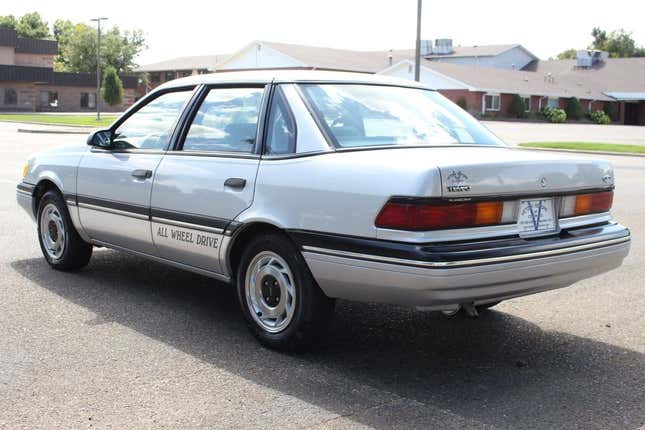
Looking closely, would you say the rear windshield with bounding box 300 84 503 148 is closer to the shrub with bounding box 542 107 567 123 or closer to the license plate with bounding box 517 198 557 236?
the license plate with bounding box 517 198 557 236

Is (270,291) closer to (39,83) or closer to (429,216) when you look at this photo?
(429,216)

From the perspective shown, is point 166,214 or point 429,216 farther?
point 166,214

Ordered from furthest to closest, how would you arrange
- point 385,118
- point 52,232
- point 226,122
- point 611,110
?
point 611,110
point 52,232
point 226,122
point 385,118

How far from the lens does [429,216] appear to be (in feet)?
13.7

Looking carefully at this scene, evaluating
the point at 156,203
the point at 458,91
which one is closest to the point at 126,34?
the point at 458,91

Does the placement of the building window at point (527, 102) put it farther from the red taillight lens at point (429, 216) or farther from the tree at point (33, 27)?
the tree at point (33, 27)

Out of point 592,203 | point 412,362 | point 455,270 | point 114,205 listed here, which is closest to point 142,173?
point 114,205

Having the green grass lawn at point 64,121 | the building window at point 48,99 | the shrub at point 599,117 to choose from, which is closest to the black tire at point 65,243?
the green grass lawn at point 64,121

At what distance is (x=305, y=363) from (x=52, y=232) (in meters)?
3.32

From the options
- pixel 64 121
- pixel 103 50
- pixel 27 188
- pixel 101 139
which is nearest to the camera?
pixel 101 139

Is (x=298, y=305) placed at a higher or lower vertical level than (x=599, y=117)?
lower

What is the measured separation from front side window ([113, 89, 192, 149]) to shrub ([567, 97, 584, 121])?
73174 millimetres

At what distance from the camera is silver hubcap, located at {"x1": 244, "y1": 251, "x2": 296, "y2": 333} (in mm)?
4828

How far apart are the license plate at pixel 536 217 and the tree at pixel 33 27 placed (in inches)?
5044
